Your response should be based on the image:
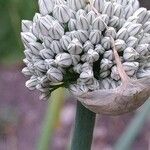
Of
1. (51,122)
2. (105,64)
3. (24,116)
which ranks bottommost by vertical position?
(24,116)

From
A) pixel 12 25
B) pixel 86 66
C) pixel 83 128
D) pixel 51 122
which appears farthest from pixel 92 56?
pixel 12 25

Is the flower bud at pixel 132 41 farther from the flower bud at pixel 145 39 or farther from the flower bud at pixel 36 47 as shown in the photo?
the flower bud at pixel 36 47

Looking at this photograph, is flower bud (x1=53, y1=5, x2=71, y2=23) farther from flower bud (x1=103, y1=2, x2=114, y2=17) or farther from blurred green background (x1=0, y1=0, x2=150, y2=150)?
blurred green background (x1=0, y1=0, x2=150, y2=150)

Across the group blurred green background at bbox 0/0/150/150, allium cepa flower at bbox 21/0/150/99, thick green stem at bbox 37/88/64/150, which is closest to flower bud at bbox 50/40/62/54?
allium cepa flower at bbox 21/0/150/99

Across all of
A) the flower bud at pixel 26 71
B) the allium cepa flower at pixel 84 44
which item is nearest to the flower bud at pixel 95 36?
the allium cepa flower at pixel 84 44

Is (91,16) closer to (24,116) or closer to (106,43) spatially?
(106,43)

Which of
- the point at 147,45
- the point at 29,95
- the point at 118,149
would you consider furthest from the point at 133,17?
the point at 29,95
